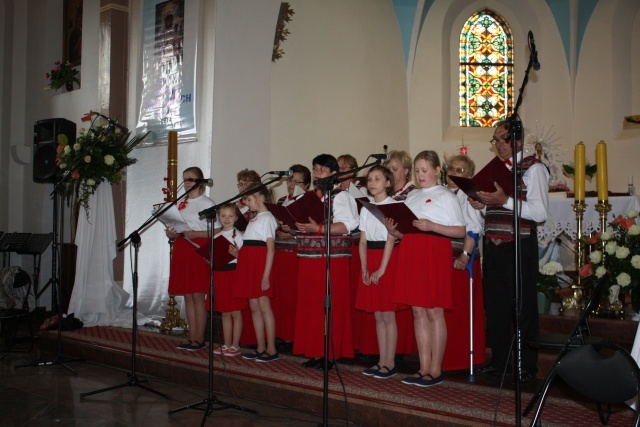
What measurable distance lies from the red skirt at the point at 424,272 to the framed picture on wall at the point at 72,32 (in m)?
6.95

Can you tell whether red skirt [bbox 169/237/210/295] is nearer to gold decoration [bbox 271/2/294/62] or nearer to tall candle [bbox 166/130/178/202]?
tall candle [bbox 166/130/178/202]

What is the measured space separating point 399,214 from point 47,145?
18.5 feet

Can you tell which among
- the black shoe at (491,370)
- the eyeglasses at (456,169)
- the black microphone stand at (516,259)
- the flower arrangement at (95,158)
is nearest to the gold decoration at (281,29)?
the flower arrangement at (95,158)

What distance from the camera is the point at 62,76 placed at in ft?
29.9

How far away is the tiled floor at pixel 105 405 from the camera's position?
4062 mm

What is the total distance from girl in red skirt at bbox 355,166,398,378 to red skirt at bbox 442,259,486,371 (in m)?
0.45

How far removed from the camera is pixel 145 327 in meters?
6.83

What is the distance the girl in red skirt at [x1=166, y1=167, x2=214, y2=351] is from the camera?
541cm

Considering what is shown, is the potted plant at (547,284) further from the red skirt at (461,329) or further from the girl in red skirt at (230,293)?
the girl in red skirt at (230,293)

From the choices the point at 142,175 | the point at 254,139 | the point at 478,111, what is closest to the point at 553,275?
the point at 254,139

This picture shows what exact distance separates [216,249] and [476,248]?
185cm

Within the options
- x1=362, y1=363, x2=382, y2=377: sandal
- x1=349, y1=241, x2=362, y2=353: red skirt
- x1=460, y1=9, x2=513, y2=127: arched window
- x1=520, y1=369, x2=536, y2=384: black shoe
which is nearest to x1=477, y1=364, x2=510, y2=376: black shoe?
x1=520, y1=369, x2=536, y2=384: black shoe

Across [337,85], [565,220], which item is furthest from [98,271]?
[565,220]

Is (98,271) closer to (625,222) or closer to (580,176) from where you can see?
(580,176)
